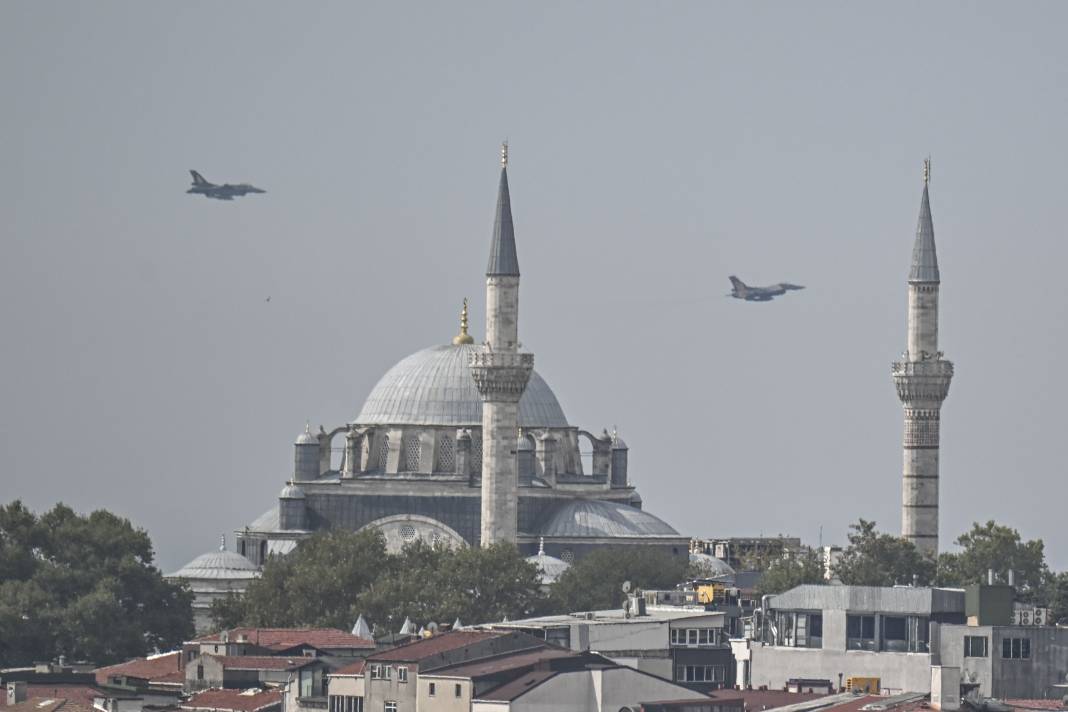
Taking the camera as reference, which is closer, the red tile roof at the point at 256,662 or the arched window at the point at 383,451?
the red tile roof at the point at 256,662

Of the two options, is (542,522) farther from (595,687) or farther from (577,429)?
(595,687)

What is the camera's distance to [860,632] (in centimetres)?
11012

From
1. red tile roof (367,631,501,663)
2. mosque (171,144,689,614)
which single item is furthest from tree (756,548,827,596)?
red tile roof (367,631,501,663)

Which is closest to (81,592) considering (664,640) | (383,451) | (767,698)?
(664,640)

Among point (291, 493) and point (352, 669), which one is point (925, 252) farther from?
point (352, 669)

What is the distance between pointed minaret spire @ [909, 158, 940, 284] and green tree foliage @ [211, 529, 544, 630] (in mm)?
24091

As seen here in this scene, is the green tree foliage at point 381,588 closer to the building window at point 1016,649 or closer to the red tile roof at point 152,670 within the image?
the red tile roof at point 152,670

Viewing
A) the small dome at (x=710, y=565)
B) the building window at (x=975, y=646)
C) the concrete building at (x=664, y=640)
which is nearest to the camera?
the building window at (x=975, y=646)

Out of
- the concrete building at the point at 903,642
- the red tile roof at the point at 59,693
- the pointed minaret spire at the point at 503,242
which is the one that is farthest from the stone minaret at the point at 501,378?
the red tile roof at the point at 59,693

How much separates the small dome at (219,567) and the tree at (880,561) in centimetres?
2880

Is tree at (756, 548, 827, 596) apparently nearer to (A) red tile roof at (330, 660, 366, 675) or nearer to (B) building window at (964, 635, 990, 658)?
(B) building window at (964, 635, 990, 658)

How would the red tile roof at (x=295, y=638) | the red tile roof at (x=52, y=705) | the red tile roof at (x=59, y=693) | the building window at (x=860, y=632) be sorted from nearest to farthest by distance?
the red tile roof at (x=52, y=705), the red tile roof at (x=59, y=693), the building window at (x=860, y=632), the red tile roof at (x=295, y=638)

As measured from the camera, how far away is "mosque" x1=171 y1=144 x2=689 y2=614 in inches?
7111

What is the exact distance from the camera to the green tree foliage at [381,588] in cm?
14462
